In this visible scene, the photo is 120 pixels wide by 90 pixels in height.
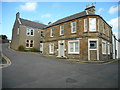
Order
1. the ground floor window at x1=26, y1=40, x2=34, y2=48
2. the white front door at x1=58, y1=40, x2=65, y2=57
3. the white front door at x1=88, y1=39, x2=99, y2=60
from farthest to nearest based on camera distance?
the ground floor window at x1=26, y1=40, x2=34, y2=48, the white front door at x1=58, y1=40, x2=65, y2=57, the white front door at x1=88, y1=39, x2=99, y2=60

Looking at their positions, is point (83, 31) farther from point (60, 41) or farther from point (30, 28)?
point (30, 28)

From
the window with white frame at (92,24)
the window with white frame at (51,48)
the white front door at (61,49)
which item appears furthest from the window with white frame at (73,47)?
the window with white frame at (51,48)

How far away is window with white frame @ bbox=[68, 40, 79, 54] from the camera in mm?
14152

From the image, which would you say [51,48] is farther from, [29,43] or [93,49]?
[29,43]

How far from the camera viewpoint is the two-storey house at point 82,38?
12867 mm

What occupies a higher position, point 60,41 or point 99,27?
point 99,27

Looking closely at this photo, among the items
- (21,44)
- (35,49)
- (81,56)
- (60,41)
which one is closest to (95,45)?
(81,56)

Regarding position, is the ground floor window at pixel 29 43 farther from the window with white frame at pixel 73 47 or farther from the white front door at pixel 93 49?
the white front door at pixel 93 49

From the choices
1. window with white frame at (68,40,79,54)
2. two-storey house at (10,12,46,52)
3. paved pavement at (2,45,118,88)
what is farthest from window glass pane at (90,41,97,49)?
two-storey house at (10,12,46,52)

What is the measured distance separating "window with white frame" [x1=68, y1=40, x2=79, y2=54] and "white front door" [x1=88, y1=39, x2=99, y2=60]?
6.56 ft

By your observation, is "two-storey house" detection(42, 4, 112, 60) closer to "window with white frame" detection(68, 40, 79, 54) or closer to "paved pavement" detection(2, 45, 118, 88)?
"window with white frame" detection(68, 40, 79, 54)

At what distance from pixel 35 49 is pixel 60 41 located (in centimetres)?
1129

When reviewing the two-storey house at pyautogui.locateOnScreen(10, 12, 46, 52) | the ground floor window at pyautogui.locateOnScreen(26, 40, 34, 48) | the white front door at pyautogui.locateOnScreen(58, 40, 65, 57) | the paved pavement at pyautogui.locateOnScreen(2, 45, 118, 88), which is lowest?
the paved pavement at pyautogui.locateOnScreen(2, 45, 118, 88)

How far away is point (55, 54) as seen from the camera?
17.1 m
